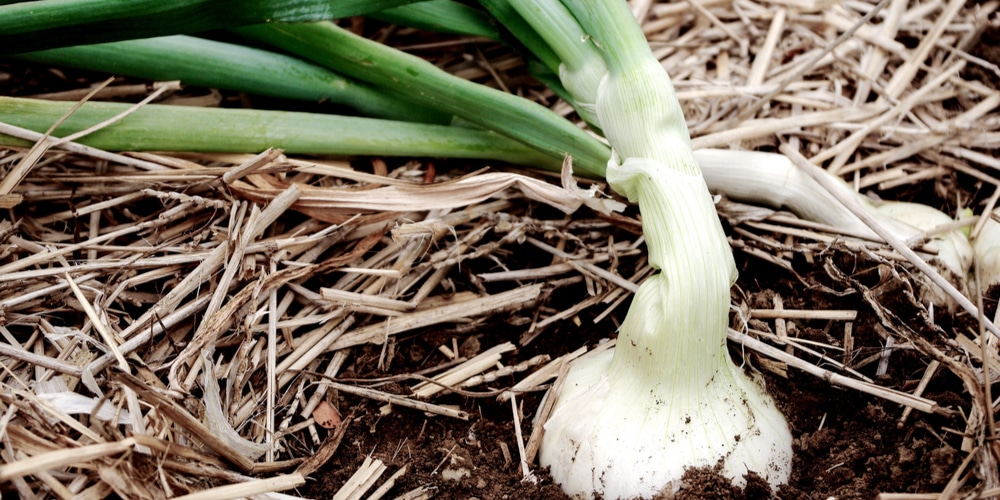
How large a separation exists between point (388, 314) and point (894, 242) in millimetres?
824

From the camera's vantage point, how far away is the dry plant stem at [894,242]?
44.1 inches

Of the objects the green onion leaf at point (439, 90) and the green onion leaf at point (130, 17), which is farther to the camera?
the green onion leaf at point (439, 90)

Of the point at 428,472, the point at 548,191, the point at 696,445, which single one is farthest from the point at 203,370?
the point at 696,445

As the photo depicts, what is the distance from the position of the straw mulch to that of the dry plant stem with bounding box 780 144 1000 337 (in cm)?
5

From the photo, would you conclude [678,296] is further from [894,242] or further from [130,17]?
[130,17]

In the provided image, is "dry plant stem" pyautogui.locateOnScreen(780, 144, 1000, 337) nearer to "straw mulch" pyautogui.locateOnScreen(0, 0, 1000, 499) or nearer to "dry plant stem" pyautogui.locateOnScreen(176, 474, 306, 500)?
"straw mulch" pyautogui.locateOnScreen(0, 0, 1000, 499)

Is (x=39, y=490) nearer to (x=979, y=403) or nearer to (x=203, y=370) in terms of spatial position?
(x=203, y=370)

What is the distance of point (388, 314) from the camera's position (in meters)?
1.30

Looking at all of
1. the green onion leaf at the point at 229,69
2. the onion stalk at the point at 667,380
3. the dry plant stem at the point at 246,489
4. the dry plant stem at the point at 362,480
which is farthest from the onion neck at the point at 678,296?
the green onion leaf at the point at 229,69

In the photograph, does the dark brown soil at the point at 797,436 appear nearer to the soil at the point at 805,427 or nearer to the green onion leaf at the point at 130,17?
the soil at the point at 805,427

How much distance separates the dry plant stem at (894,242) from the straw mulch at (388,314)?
5cm

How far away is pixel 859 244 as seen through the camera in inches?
50.2

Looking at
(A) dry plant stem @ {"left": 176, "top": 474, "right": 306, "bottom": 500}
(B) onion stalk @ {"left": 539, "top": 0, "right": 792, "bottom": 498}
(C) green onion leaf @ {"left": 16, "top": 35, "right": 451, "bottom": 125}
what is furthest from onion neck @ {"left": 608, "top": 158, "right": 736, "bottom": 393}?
(C) green onion leaf @ {"left": 16, "top": 35, "right": 451, "bottom": 125}

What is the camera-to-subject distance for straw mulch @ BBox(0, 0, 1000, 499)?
3.37 ft
